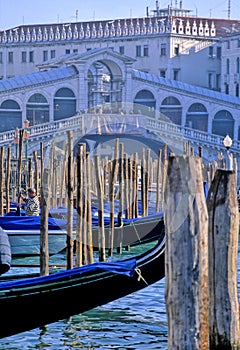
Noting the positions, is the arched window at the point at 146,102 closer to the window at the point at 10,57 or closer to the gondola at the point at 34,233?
the window at the point at 10,57

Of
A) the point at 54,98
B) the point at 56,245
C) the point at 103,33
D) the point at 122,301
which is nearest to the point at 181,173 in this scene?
the point at 122,301

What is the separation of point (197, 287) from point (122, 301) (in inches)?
135

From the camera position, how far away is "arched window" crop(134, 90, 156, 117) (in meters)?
23.3

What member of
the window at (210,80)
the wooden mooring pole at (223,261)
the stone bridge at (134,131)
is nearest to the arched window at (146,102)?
the stone bridge at (134,131)

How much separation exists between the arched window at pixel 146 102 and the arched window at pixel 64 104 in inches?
57.5

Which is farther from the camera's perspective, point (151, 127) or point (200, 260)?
point (151, 127)

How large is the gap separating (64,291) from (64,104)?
728 inches

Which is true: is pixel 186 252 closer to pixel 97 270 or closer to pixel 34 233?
pixel 97 270

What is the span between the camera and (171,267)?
3775 mm

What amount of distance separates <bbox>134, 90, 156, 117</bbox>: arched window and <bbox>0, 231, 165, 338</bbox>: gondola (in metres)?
17.6

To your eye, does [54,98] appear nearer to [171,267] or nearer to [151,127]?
[151,127]

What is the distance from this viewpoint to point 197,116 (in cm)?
2386

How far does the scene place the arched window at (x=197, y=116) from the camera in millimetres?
23750

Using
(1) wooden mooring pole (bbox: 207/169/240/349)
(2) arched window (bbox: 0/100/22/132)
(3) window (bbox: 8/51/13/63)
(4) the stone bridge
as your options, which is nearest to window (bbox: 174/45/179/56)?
(4) the stone bridge
